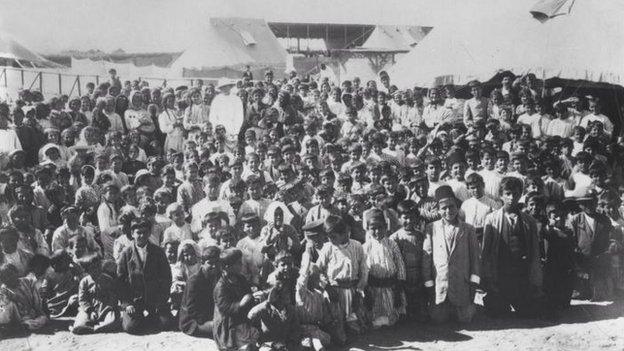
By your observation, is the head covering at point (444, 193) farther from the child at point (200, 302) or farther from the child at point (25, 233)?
the child at point (25, 233)

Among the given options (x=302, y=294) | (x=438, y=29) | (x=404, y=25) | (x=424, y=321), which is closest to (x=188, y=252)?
(x=302, y=294)

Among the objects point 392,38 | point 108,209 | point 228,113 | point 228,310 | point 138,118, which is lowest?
point 228,310

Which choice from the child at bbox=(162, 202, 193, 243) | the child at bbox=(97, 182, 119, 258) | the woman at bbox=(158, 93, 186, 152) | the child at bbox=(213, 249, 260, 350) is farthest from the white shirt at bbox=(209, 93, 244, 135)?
the child at bbox=(213, 249, 260, 350)

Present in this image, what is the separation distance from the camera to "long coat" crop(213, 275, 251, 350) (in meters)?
4.95

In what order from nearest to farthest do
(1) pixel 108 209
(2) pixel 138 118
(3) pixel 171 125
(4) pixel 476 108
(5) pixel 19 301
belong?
(5) pixel 19 301
(1) pixel 108 209
(4) pixel 476 108
(2) pixel 138 118
(3) pixel 171 125

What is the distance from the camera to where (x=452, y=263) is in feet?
18.8

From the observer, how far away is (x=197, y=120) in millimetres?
10742

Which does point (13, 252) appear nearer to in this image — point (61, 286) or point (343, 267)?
point (61, 286)

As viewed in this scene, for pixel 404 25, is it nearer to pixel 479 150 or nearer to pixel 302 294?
pixel 479 150

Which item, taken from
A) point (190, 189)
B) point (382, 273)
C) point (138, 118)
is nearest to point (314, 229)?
point (382, 273)

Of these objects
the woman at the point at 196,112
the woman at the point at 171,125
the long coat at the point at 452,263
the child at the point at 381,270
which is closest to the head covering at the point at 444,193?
the long coat at the point at 452,263

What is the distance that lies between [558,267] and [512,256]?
0.57m

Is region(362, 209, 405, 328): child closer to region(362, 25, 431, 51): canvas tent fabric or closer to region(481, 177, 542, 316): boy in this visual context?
region(481, 177, 542, 316): boy

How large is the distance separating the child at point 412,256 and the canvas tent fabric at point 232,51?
78.1 ft
